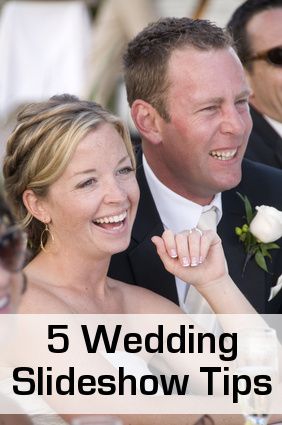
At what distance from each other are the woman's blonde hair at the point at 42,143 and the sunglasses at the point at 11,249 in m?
0.94

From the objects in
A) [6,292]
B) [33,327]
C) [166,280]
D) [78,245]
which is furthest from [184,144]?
[6,292]

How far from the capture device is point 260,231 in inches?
180

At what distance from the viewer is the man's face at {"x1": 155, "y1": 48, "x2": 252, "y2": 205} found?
15.3 ft

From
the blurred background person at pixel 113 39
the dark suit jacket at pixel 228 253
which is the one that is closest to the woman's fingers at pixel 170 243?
the dark suit jacket at pixel 228 253

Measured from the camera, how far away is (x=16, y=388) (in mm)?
3705

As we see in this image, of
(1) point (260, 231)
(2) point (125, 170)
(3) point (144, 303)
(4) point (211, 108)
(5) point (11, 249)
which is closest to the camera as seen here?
A: (5) point (11, 249)

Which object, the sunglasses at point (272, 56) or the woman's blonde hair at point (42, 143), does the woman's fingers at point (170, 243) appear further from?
the sunglasses at point (272, 56)

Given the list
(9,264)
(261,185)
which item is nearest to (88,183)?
(9,264)

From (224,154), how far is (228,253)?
0.41 m

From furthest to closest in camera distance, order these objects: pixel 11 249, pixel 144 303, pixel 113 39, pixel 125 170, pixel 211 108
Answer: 1. pixel 113 39
2. pixel 211 108
3. pixel 144 303
4. pixel 125 170
5. pixel 11 249

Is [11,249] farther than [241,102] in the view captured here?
No

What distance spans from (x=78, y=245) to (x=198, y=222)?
3.00 feet

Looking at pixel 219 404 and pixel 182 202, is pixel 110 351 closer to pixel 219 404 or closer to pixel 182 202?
pixel 219 404

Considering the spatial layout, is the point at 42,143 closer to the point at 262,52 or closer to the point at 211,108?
the point at 211,108
